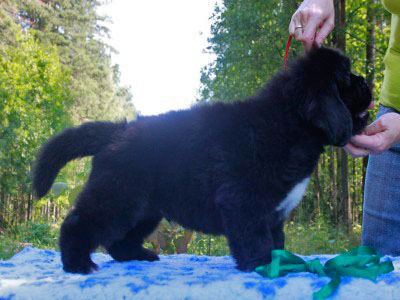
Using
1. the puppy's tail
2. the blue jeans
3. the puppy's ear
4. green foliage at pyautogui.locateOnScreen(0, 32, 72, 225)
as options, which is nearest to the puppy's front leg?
the puppy's ear

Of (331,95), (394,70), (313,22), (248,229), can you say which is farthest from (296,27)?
Result: (248,229)

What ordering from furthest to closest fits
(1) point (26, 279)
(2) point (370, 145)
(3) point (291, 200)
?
(2) point (370, 145), (3) point (291, 200), (1) point (26, 279)

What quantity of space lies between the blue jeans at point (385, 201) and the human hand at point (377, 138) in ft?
2.08

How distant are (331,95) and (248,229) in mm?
725

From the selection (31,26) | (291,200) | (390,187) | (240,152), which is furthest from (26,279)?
(31,26)

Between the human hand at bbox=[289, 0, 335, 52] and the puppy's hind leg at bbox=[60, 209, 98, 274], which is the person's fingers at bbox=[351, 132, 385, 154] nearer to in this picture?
the human hand at bbox=[289, 0, 335, 52]

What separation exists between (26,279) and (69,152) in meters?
0.69

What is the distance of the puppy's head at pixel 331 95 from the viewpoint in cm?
195

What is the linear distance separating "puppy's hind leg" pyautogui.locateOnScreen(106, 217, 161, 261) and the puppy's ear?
3.53ft

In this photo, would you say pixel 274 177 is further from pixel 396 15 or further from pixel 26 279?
pixel 396 15

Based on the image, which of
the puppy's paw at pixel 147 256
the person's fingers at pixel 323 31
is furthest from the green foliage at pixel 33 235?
the person's fingers at pixel 323 31

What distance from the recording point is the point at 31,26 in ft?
64.1

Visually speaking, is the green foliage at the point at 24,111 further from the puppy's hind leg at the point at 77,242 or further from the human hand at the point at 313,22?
the human hand at the point at 313,22

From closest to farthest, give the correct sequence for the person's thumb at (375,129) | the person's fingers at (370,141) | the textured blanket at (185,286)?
the textured blanket at (185,286), the person's fingers at (370,141), the person's thumb at (375,129)
